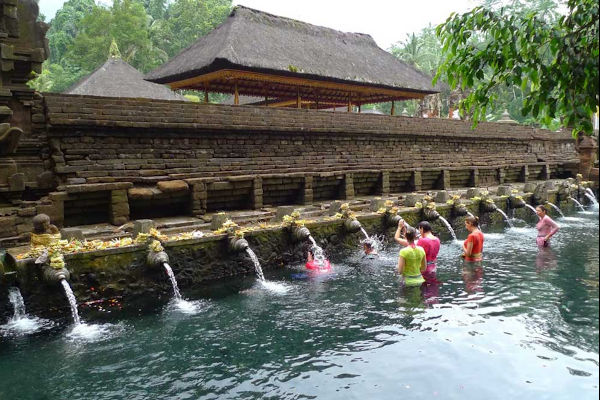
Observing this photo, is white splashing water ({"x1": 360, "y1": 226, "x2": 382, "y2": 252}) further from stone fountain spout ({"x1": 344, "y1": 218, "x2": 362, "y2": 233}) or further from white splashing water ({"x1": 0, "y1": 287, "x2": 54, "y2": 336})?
white splashing water ({"x1": 0, "y1": 287, "x2": 54, "y2": 336})

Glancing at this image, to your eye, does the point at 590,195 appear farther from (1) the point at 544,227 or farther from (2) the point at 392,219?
(2) the point at 392,219

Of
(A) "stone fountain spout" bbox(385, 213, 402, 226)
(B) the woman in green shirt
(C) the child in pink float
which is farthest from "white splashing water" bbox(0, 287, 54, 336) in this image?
(C) the child in pink float

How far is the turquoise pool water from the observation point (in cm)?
502

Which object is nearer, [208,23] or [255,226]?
[255,226]

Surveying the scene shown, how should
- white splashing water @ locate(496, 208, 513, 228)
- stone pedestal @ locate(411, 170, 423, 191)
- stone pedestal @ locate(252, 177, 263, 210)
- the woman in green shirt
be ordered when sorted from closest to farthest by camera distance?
the woman in green shirt, stone pedestal @ locate(252, 177, 263, 210), white splashing water @ locate(496, 208, 513, 228), stone pedestal @ locate(411, 170, 423, 191)

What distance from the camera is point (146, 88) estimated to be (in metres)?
18.3

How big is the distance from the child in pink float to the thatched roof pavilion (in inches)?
328

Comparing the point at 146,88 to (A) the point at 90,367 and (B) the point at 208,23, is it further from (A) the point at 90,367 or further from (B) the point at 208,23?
(B) the point at 208,23

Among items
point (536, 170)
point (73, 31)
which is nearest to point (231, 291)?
point (536, 170)

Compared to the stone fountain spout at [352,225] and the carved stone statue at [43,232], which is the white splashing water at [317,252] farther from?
the carved stone statue at [43,232]

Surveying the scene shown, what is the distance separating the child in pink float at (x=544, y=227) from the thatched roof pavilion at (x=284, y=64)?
832 centimetres

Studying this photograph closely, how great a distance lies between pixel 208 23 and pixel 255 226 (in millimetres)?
33613

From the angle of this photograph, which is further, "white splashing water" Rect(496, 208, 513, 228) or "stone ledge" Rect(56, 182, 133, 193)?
"white splashing water" Rect(496, 208, 513, 228)

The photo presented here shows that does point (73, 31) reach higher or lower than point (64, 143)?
higher
